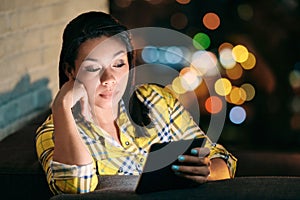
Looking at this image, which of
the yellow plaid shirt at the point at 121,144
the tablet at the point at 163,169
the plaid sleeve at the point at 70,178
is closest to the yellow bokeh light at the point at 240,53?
the yellow plaid shirt at the point at 121,144

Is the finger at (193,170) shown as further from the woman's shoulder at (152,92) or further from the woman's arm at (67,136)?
the woman's shoulder at (152,92)

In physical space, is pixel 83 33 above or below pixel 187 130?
above

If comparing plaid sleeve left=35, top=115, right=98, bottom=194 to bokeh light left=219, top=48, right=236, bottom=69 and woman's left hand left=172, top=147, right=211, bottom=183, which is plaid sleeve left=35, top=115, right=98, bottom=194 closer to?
woman's left hand left=172, top=147, right=211, bottom=183

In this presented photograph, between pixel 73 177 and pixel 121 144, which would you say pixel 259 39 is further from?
pixel 73 177

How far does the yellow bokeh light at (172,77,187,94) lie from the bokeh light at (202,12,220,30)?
28 centimetres

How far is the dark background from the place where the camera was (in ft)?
9.99

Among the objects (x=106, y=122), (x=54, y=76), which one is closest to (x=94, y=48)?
(x=106, y=122)

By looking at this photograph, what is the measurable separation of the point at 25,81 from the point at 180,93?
94 cm

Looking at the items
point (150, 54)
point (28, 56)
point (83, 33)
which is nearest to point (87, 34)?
point (83, 33)

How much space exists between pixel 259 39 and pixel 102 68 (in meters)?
1.60

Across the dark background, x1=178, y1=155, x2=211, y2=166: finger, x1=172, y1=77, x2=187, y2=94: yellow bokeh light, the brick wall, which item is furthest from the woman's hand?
the dark background

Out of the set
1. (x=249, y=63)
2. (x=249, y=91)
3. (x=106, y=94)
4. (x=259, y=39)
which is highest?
(x=106, y=94)

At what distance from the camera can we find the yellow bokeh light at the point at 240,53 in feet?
10.0

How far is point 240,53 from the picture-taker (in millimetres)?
3061
